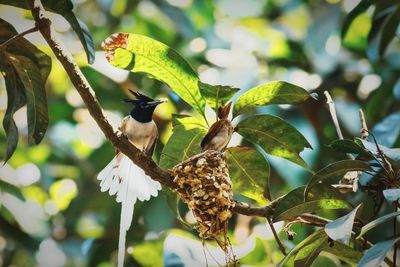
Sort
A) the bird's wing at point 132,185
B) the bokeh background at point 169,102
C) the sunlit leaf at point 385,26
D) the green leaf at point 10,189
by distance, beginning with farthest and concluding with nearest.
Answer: the green leaf at point 10,189, the bokeh background at point 169,102, the sunlit leaf at point 385,26, the bird's wing at point 132,185

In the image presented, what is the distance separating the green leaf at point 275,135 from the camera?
1861 millimetres

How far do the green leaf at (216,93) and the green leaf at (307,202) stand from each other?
0.32 meters

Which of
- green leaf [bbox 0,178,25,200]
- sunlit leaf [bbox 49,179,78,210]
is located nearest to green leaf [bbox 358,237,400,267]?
green leaf [bbox 0,178,25,200]

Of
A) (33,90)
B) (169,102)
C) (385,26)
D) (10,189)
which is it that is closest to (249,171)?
(33,90)

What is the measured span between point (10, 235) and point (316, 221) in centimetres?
202

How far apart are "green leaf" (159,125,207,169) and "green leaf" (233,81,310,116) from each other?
0.58 feet

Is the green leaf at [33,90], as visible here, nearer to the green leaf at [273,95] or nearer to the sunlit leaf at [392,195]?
the green leaf at [273,95]

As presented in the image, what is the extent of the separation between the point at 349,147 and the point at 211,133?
367 millimetres

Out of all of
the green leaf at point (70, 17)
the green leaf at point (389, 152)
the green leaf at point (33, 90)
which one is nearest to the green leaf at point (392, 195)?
the green leaf at point (389, 152)

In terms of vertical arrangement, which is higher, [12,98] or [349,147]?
[12,98]

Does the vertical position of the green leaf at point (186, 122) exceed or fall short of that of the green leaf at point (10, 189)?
it exceeds it

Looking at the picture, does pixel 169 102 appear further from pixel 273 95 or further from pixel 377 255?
pixel 377 255

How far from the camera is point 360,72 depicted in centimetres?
372

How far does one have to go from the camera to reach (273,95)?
180 cm
